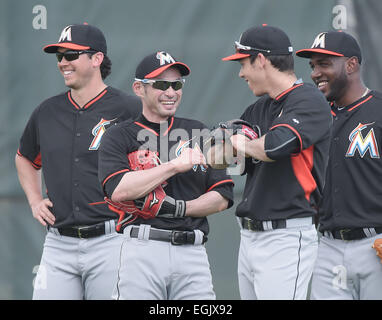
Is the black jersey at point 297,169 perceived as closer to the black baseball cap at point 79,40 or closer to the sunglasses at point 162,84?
the sunglasses at point 162,84

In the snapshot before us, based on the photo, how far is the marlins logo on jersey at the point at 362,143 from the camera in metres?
3.89

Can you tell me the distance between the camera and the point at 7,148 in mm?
5324

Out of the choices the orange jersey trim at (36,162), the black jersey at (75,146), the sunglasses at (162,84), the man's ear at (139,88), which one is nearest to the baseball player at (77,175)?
the black jersey at (75,146)

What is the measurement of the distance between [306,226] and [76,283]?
1.52 metres

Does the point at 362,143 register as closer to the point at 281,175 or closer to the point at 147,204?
the point at 281,175

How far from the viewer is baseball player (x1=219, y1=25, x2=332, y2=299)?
327cm

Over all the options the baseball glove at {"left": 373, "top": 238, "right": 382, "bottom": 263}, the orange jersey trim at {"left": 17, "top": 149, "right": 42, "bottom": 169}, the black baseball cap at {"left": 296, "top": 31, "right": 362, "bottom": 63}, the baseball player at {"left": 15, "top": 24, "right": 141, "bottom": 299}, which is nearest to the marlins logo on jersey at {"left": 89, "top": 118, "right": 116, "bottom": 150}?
the baseball player at {"left": 15, "top": 24, "right": 141, "bottom": 299}

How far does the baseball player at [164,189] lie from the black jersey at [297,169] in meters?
0.25

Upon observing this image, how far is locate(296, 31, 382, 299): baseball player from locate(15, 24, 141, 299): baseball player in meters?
1.22

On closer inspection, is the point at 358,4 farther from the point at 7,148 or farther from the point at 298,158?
the point at 7,148

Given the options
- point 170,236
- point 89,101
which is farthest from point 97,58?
point 170,236

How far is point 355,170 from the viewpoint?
12.8 feet

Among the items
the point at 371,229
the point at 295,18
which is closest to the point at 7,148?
the point at 295,18

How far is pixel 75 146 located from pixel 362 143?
5.62 ft
